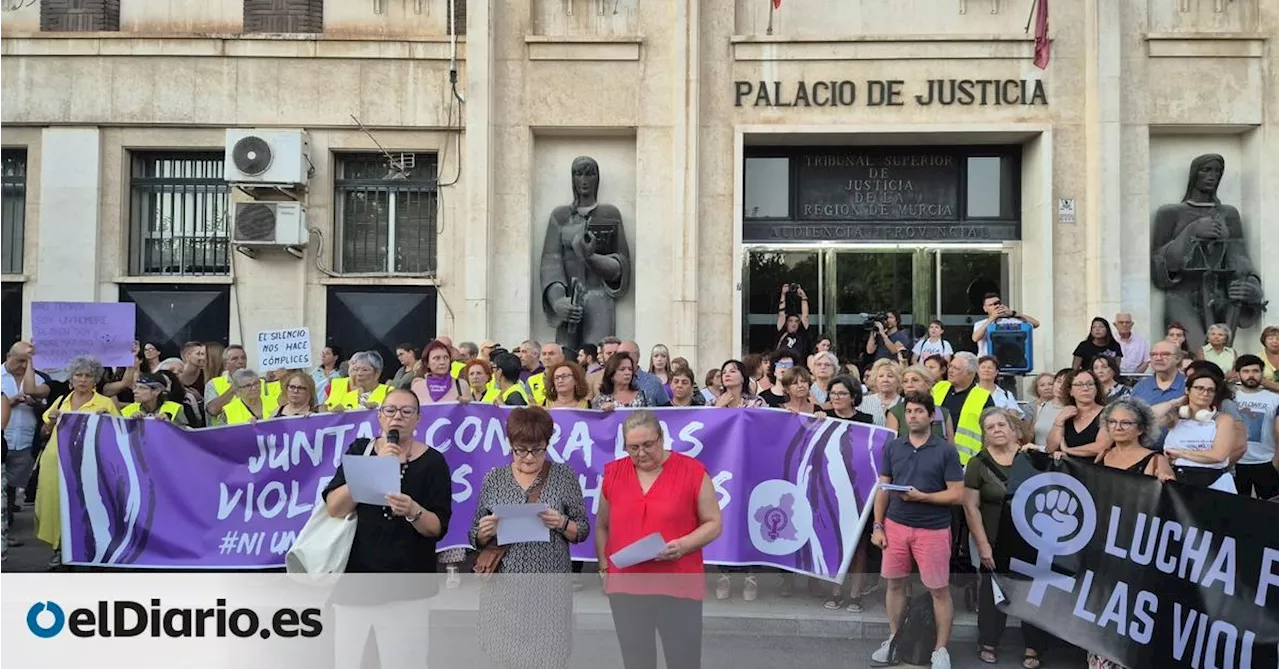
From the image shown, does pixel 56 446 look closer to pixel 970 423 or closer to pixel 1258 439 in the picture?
pixel 970 423

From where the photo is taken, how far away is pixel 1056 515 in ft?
21.6

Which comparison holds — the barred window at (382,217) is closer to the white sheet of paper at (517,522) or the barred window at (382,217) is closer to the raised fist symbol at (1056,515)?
the raised fist symbol at (1056,515)

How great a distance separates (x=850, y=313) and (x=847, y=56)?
13.2 ft

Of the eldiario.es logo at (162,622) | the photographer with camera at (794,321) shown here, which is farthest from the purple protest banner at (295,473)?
the photographer with camera at (794,321)

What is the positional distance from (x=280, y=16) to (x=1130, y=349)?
13.6 meters

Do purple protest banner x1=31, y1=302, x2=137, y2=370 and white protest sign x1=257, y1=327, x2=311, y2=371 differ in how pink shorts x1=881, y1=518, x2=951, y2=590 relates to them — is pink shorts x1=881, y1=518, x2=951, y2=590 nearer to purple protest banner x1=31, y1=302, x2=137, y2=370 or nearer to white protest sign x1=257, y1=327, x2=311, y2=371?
white protest sign x1=257, y1=327, x2=311, y2=371

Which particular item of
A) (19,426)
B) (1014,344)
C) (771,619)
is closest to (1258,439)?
(771,619)

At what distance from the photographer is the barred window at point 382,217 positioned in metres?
16.0

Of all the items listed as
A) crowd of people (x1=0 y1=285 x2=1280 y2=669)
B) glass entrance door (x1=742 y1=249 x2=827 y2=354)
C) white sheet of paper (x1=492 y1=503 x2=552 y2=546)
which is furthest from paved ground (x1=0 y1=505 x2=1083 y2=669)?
glass entrance door (x1=742 y1=249 x2=827 y2=354)

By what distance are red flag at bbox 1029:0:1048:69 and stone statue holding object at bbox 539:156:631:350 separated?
6.66 m

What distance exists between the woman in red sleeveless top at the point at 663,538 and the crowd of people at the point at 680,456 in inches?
0.4

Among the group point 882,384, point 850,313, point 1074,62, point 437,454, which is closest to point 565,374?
point 882,384

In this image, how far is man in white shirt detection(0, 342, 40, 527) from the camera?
938 cm

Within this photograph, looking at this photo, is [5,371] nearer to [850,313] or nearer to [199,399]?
[199,399]
